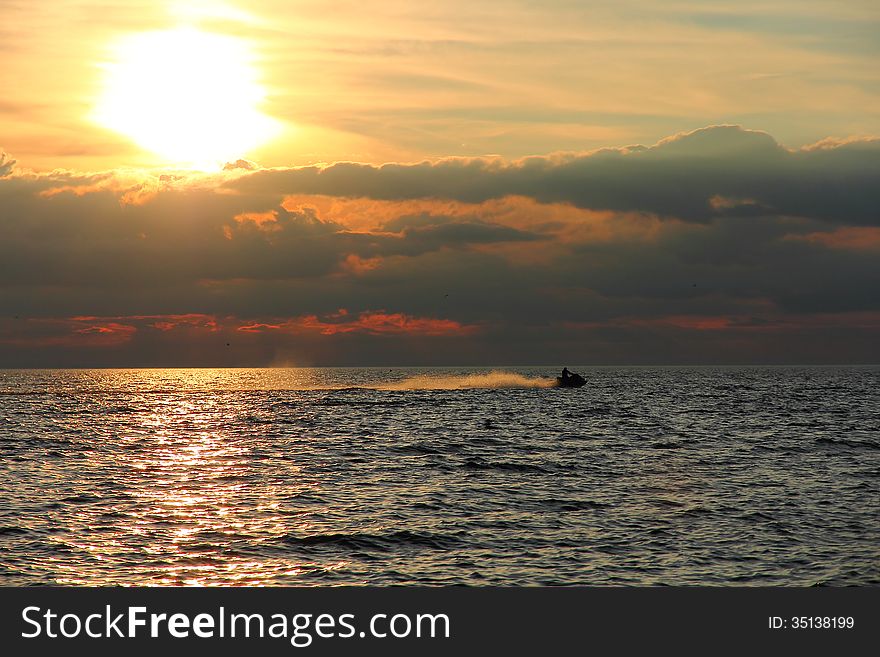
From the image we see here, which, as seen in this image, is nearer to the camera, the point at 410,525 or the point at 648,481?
the point at 410,525

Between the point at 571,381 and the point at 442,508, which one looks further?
the point at 571,381

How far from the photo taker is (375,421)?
87938 millimetres

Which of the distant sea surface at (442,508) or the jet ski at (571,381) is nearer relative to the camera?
the distant sea surface at (442,508)

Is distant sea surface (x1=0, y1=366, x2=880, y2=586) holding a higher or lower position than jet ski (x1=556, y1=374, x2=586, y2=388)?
higher

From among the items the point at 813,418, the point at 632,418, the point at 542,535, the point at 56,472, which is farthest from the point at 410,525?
the point at 813,418

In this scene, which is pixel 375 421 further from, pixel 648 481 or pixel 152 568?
pixel 152 568

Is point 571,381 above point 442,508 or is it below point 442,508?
below

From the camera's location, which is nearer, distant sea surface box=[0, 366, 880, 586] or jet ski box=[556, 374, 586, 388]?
distant sea surface box=[0, 366, 880, 586]

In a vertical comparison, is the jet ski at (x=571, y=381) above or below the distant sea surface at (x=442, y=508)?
below
